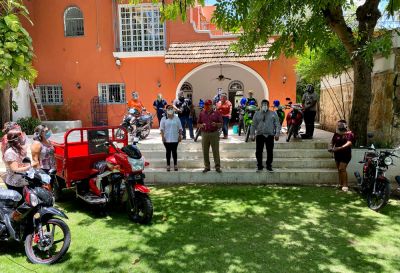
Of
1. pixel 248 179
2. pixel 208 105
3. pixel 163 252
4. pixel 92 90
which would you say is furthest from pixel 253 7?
pixel 92 90

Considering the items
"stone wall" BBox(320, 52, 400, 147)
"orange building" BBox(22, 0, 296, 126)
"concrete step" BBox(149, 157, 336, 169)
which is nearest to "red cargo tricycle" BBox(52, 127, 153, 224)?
"concrete step" BBox(149, 157, 336, 169)

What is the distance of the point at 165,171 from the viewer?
28.6 ft

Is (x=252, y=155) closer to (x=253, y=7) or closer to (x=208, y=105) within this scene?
(x=208, y=105)

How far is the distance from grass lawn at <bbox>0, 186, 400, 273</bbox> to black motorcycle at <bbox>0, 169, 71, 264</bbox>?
0.21 meters

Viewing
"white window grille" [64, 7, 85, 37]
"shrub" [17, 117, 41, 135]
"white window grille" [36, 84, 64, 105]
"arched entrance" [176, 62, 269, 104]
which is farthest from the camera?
"arched entrance" [176, 62, 269, 104]

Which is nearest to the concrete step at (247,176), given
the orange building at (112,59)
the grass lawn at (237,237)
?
the grass lawn at (237,237)

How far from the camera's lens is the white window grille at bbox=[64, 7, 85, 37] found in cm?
1595

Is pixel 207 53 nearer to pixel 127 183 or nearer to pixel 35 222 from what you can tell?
pixel 127 183

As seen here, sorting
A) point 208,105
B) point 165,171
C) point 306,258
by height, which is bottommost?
point 306,258

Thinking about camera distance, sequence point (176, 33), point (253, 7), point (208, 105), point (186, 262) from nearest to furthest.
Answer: point (186, 262) < point (253, 7) < point (208, 105) < point (176, 33)

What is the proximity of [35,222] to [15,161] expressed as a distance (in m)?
0.96

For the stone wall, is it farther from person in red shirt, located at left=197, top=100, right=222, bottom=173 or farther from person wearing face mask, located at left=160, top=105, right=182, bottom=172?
person wearing face mask, located at left=160, top=105, right=182, bottom=172

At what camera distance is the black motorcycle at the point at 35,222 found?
439 cm

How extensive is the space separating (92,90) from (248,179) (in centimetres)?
1052
